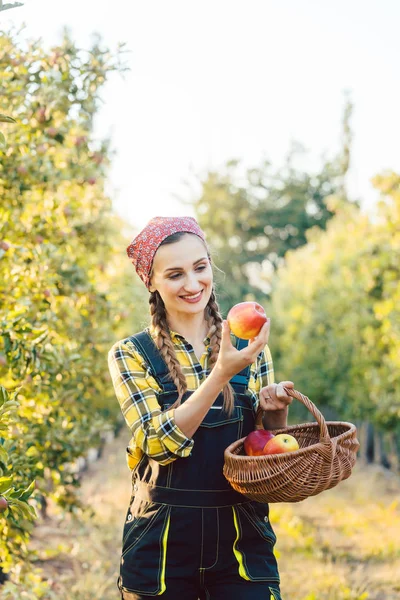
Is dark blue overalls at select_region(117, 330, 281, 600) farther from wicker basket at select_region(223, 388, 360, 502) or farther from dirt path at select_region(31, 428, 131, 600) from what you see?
dirt path at select_region(31, 428, 131, 600)

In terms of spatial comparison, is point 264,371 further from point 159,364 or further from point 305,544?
point 305,544

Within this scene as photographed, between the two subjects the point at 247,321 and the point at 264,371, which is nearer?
the point at 247,321

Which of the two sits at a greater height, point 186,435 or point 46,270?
point 46,270

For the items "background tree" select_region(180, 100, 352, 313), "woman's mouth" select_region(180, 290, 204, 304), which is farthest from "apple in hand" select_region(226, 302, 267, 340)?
"background tree" select_region(180, 100, 352, 313)

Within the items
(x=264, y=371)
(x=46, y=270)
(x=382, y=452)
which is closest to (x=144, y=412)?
(x=264, y=371)

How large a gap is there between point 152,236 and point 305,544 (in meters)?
4.61

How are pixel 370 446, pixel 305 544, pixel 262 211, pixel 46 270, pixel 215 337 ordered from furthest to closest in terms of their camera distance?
pixel 262 211, pixel 370 446, pixel 305 544, pixel 46 270, pixel 215 337

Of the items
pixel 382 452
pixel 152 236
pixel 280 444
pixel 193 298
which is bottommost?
pixel 382 452

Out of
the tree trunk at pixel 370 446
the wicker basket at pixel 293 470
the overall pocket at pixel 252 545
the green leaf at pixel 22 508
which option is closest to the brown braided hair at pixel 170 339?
the wicker basket at pixel 293 470

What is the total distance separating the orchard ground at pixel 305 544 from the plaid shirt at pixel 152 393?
2.47 metres

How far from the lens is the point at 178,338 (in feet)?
7.79

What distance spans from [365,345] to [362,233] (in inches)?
65.0

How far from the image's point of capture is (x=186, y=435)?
205cm

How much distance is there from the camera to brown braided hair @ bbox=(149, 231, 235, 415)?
7.35ft
